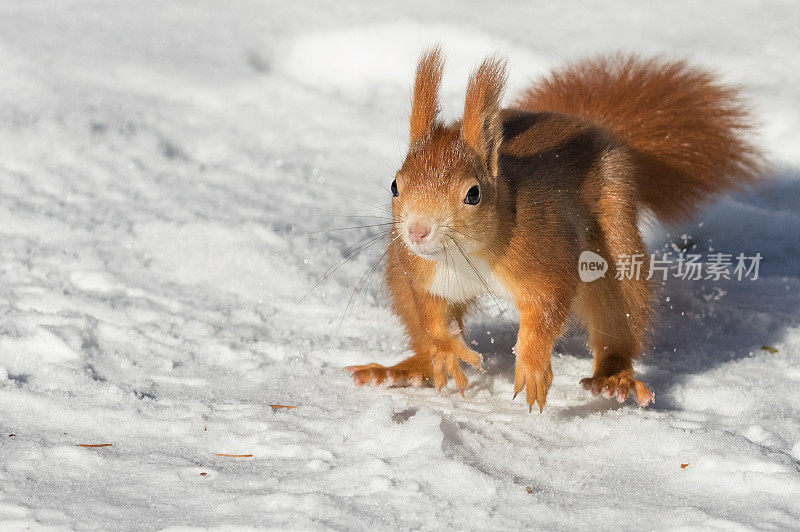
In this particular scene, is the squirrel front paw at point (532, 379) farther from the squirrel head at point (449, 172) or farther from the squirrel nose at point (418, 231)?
the squirrel nose at point (418, 231)

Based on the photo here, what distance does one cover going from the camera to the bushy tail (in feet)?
10.1

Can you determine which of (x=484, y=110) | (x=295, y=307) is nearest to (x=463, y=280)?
(x=484, y=110)

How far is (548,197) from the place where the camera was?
2.40 metres

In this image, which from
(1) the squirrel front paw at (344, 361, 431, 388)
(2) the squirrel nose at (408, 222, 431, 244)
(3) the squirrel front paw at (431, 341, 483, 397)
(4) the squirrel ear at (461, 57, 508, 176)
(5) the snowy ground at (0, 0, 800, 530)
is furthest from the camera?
(1) the squirrel front paw at (344, 361, 431, 388)

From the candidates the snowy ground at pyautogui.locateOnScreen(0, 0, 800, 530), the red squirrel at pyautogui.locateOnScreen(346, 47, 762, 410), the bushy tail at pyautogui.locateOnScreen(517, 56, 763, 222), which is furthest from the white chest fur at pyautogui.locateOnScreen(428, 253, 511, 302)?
the bushy tail at pyautogui.locateOnScreen(517, 56, 763, 222)

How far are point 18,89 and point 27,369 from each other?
7.92 feet

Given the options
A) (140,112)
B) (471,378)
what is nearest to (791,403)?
(471,378)

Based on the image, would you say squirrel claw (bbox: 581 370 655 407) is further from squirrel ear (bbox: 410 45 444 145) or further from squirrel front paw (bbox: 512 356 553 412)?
squirrel ear (bbox: 410 45 444 145)

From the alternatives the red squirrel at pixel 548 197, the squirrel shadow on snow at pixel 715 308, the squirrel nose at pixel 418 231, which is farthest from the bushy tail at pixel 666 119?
the squirrel nose at pixel 418 231

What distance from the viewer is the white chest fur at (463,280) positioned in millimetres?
2260

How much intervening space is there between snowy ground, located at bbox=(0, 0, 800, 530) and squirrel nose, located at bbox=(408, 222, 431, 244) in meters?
0.42

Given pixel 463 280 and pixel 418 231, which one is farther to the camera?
pixel 463 280

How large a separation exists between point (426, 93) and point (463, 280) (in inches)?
18.9

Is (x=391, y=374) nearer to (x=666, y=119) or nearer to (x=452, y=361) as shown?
(x=452, y=361)
